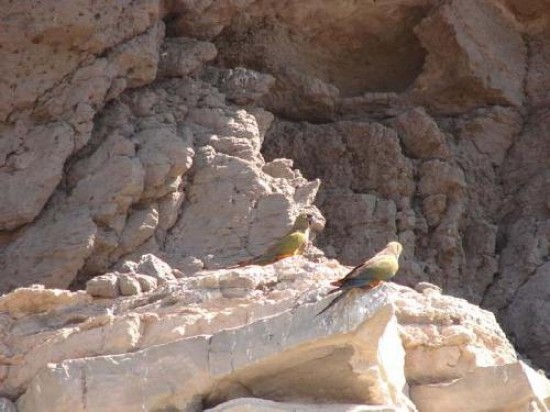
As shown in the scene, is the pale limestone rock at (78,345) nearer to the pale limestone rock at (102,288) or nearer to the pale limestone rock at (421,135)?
the pale limestone rock at (102,288)

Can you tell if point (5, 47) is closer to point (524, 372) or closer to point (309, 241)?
point (309, 241)

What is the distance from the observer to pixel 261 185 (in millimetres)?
9625

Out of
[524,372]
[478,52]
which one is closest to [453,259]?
[478,52]

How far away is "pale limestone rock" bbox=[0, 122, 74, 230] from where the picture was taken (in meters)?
9.16

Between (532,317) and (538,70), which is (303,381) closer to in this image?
(532,317)

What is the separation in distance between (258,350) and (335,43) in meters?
4.96

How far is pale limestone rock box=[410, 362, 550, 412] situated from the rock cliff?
12 millimetres

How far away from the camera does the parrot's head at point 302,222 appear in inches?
356

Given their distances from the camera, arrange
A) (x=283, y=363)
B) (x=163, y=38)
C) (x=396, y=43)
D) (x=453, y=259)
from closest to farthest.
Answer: (x=283, y=363) → (x=163, y=38) → (x=453, y=259) → (x=396, y=43)

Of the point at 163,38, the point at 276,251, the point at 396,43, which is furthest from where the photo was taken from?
the point at 396,43

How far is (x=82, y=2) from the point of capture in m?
9.56

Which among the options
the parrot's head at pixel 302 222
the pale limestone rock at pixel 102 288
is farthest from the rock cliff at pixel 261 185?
the parrot's head at pixel 302 222

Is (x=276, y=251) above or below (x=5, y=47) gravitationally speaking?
below

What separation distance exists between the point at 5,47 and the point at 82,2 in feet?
1.94
